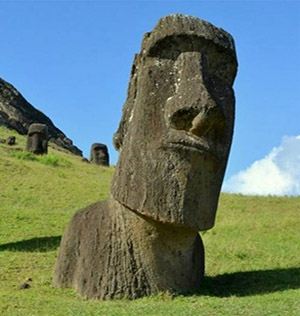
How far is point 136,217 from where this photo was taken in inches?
292

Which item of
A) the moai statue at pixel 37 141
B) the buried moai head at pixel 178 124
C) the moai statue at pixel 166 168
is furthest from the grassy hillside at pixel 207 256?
the moai statue at pixel 37 141

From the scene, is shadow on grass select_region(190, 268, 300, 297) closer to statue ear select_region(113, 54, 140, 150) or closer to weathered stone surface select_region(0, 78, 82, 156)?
statue ear select_region(113, 54, 140, 150)

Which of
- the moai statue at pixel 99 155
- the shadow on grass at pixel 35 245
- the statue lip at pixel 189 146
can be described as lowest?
the shadow on grass at pixel 35 245

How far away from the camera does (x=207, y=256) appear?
406 inches

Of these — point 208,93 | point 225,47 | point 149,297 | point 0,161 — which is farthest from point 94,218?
point 0,161

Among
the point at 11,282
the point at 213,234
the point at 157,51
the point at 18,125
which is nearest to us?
the point at 157,51

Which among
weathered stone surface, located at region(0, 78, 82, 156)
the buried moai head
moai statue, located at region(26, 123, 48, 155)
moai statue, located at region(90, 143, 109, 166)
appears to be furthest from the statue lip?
weathered stone surface, located at region(0, 78, 82, 156)

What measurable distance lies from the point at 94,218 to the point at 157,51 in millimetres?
2178

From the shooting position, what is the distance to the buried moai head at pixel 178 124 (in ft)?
23.5

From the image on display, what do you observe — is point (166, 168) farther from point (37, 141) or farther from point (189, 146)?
point (37, 141)

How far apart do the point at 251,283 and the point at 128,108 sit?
270cm

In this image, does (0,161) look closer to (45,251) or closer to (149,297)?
(45,251)

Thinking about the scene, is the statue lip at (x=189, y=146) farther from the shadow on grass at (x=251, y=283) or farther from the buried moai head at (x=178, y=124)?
the shadow on grass at (x=251, y=283)

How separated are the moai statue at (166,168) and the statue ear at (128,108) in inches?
1.0
